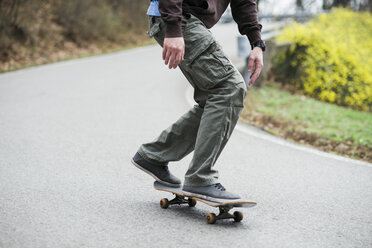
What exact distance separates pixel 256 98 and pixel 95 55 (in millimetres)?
7785

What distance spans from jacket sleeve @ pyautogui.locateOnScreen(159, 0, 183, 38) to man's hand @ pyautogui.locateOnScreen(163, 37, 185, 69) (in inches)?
1.3

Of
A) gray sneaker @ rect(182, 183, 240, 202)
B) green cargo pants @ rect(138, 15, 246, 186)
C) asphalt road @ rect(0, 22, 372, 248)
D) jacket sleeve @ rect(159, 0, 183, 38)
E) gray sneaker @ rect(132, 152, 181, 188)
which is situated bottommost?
asphalt road @ rect(0, 22, 372, 248)

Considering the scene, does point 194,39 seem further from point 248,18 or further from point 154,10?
point 248,18

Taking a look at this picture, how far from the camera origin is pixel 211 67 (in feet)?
9.55

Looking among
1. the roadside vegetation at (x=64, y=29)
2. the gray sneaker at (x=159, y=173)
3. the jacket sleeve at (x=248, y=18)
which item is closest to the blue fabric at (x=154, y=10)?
the jacket sleeve at (x=248, y=18)

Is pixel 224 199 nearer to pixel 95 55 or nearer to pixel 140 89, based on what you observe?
pixel 140 89

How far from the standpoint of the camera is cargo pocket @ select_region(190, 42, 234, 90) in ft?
9.55

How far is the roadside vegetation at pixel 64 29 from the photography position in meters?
12.7

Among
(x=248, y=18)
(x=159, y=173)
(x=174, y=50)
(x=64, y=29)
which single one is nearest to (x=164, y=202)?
(x=159, y=173)

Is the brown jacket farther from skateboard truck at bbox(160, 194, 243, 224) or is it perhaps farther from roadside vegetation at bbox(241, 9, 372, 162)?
roadside vegetation at bbox(241, 9, 372, 162)

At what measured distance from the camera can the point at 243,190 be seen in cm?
391

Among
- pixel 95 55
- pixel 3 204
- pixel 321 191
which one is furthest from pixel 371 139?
pixel 95 55

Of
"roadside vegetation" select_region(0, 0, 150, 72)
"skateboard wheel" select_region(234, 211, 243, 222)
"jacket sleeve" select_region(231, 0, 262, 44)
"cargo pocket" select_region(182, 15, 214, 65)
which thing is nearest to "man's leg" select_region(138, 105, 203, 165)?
"cargo pocket" select_region(182, 15, 214, 65)

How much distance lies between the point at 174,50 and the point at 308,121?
585cm
